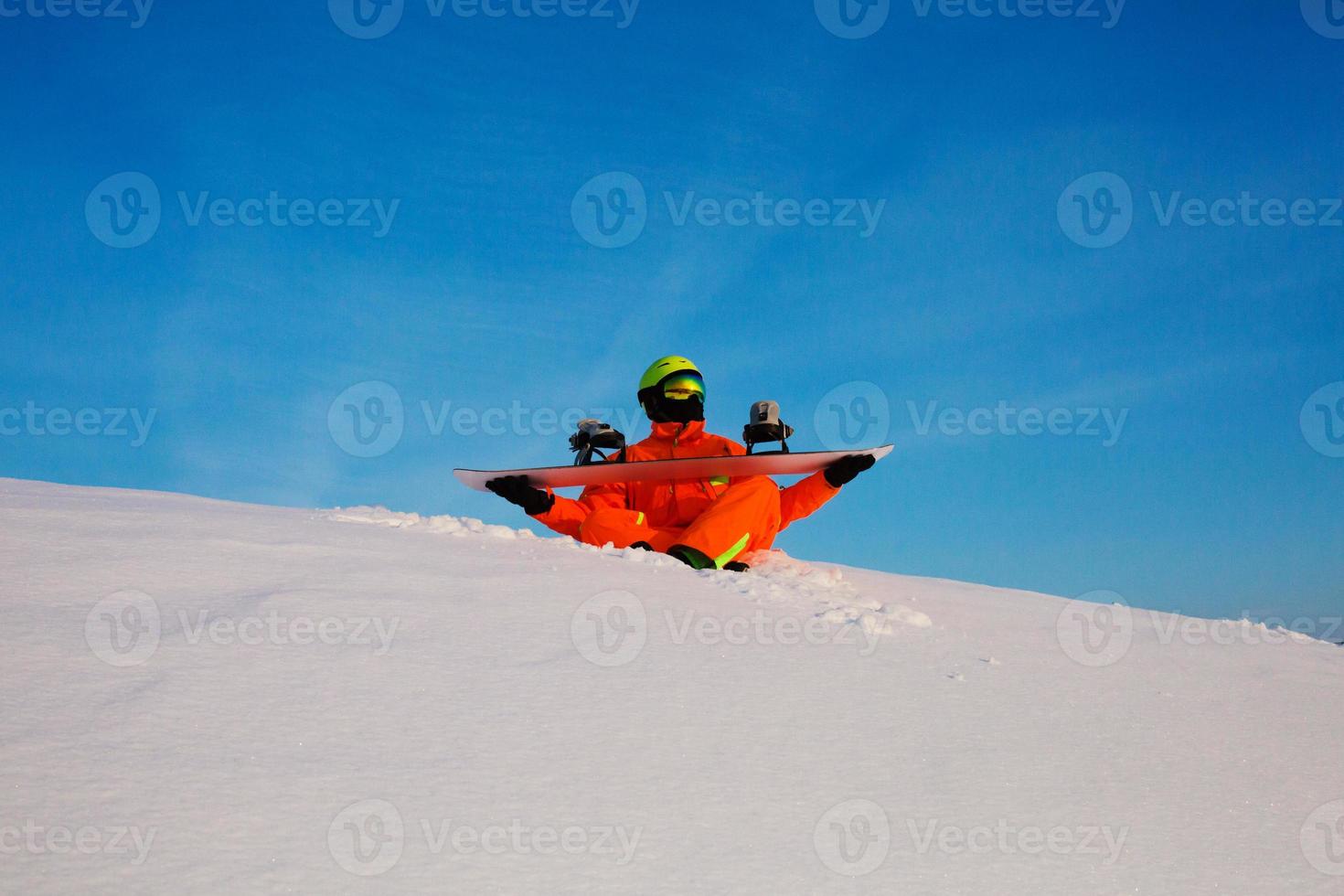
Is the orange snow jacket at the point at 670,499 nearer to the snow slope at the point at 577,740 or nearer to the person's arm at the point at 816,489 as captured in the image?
the person's arm at the point at 816,489

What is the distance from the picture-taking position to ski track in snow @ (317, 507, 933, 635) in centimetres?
317

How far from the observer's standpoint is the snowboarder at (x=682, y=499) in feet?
13.5

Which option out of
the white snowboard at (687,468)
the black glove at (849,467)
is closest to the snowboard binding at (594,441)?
the white snowboard at (687,468)

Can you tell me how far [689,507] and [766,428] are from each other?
0.60m

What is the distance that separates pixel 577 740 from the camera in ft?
6.15

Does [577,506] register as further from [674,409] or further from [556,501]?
[674,409]

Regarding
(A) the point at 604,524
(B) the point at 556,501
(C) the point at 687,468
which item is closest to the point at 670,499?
(C) the point at 687,468

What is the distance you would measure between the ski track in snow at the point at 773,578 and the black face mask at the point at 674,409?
0.97 meters

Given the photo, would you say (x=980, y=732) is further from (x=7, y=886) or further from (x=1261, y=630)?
(x=1261, y=630)

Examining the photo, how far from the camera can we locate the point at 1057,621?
378 cm

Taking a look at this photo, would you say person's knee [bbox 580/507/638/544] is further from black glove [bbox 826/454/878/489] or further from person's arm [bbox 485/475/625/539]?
black glove [bbox 826/454/878/489]

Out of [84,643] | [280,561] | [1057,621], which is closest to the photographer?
[84,643]

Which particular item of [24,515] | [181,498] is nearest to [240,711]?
[24,515]

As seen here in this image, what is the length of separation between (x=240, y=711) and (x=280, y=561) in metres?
1.19
